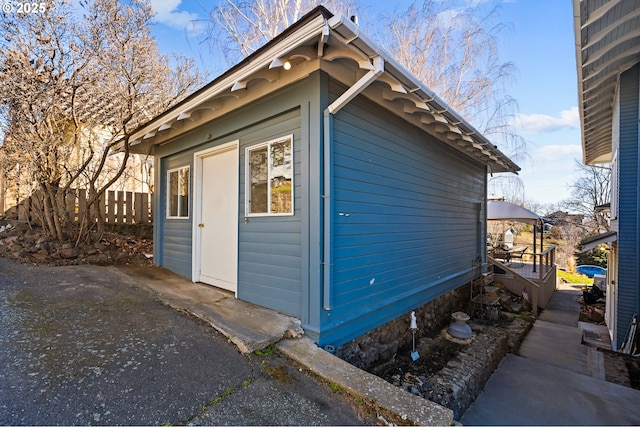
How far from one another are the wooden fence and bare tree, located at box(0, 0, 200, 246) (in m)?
0.68

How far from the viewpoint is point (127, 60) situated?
5.07 meters

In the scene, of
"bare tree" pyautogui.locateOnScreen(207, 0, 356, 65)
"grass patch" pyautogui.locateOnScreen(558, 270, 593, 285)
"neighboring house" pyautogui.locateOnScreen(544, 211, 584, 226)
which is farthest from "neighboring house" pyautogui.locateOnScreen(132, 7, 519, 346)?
"neighboring house" pyautogui.locateOnScreen(544, 211, 584, 226)

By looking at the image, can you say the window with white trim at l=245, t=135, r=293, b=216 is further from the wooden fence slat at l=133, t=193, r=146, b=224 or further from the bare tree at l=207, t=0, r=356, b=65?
the bare tree at l=207, t=0, r=356, b=65

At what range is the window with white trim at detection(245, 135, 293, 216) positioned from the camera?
3.35 metres

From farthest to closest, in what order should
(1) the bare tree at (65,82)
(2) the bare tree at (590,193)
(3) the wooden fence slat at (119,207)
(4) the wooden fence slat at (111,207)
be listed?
(2) the bare tree at (590,193) < (3) the wooden fence slat at (119,207) < (4) the wooden fence slat at (111,207) < (1) the bare tree at (65,82)

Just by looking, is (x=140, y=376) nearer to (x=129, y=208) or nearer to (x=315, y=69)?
(x=315, y=69)

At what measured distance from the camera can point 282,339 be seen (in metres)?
2.87

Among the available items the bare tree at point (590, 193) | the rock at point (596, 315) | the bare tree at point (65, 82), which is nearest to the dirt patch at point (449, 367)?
the rock at point (596, 315)

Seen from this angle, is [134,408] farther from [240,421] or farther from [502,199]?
[502,199]

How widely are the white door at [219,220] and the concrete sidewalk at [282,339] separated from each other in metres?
0.26

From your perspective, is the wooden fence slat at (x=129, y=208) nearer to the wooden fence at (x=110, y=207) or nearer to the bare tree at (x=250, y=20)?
the wooden fence at (x=110, y=207)

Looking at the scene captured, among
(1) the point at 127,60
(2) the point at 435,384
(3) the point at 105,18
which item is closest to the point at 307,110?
(2) the point at 435,384

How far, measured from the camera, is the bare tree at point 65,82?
473 cm

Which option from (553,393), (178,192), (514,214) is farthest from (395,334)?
(514,214)
